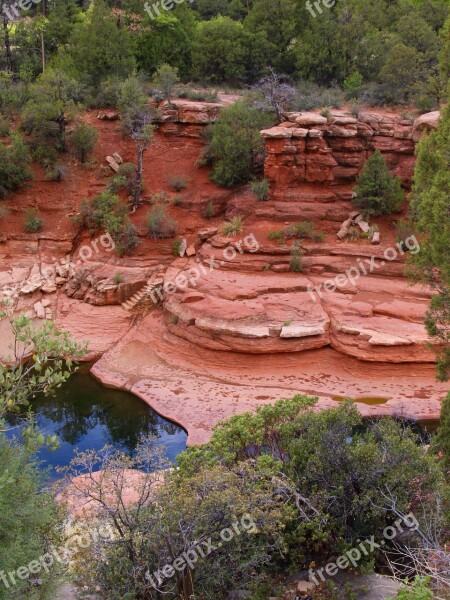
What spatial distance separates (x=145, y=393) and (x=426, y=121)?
15.7 meters

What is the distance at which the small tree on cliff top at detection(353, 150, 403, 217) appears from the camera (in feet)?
77.2

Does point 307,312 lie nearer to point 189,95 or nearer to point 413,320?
point 413,320

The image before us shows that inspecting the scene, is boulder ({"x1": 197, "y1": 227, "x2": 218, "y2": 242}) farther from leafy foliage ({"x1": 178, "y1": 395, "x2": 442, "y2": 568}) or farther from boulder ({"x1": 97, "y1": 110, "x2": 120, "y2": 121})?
leafy foliage ({"x1": 178, "y1": 395, "x2": 442, "y2": 568})

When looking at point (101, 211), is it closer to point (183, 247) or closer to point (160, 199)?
point (160, 199)

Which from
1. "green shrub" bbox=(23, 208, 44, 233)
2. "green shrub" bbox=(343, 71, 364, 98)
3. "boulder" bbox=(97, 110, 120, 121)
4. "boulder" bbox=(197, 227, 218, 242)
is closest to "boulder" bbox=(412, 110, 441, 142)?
"green shrub" bbox=(343, 71, 364, 98)

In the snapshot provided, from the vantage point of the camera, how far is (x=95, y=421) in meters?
17.4

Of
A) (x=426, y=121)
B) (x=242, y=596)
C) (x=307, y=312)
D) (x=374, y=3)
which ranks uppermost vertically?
(x=374, y=3)

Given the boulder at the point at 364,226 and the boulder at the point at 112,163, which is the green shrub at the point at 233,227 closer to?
the boulder at the point at 364,226

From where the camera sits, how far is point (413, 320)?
19.5m

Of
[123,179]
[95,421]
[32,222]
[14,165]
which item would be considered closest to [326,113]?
[123,179]

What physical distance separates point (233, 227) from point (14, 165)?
33.3 feet

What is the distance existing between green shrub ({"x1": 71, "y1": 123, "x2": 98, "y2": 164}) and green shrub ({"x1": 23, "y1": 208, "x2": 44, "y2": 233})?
4.00 metres

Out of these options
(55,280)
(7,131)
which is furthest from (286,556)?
(7,131)

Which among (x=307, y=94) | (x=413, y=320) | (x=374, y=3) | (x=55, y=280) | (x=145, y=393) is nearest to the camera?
(x=145, y=393)
